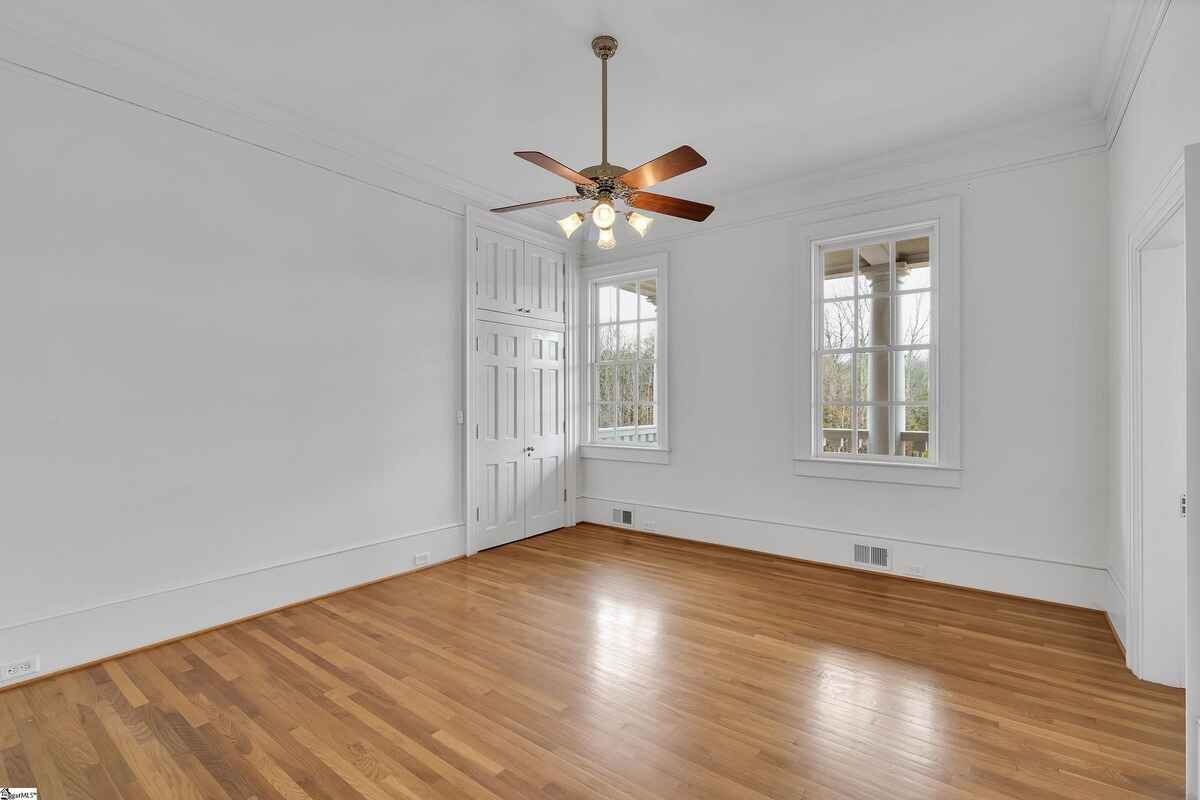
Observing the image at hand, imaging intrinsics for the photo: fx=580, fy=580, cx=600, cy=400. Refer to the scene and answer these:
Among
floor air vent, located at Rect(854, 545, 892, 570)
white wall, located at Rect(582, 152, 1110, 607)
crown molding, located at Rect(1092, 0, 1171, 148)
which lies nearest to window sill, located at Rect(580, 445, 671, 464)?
white wall, located at Rect(582, 152, 1110, 607)

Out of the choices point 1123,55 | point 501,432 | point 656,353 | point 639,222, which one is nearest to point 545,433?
point 501,432

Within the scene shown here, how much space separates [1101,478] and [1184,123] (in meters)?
2.35

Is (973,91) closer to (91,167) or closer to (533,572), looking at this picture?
(533,572)

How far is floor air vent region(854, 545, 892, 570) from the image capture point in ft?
14.4

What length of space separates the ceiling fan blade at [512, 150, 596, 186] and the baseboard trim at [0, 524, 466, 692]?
301cm

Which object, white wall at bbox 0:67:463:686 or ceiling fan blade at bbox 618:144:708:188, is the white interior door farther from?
white wall at bbox 0:67:463:686

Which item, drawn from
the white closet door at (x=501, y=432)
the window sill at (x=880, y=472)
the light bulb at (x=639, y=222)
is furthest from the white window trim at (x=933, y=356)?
the white closet door at (x=501, y=432)

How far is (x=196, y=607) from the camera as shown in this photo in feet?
11.1

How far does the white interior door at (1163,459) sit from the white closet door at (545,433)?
4374mm

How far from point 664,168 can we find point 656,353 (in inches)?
118

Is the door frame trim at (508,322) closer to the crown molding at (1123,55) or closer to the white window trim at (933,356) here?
the white window trim at (933,356)

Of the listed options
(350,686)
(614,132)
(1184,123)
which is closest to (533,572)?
(350,686)

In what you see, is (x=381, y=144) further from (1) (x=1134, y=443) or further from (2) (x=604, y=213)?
(1) (x=1134, y=443)

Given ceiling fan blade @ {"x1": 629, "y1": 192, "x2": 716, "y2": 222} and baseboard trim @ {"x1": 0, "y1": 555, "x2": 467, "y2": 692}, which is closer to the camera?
baseboard trim @ {"x1": 0, "y1": 555, "x2": 467, "y2": 692}
